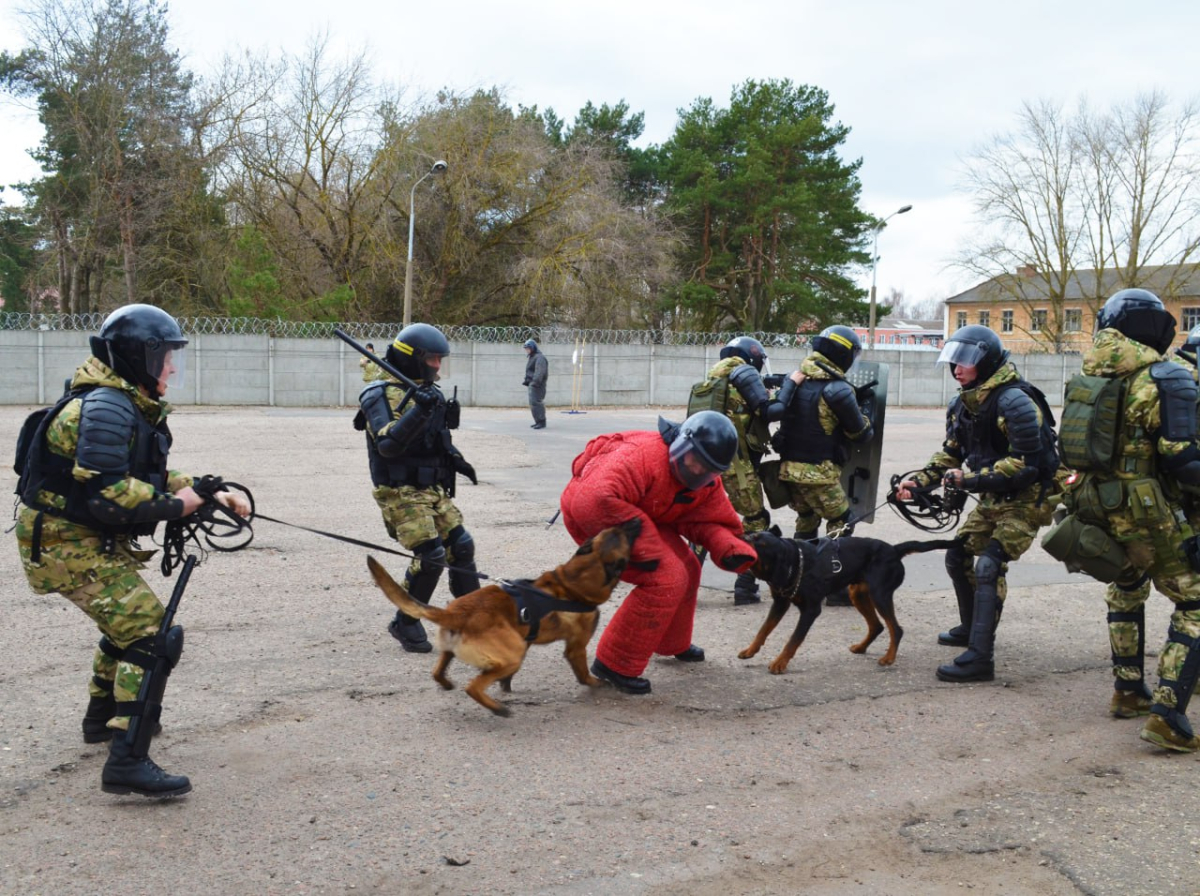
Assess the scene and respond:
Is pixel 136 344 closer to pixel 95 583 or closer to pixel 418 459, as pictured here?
pixel 95 583


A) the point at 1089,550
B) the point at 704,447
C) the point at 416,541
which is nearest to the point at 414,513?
the point at 416,541

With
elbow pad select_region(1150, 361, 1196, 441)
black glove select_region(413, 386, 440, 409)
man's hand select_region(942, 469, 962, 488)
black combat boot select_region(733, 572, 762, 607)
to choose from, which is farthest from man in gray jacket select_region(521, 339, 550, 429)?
elbow pad select_region(1150, 361, 1196, 441)

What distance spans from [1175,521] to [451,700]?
139 inches

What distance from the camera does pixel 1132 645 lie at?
507 cm

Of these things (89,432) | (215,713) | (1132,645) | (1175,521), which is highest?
(89,432)

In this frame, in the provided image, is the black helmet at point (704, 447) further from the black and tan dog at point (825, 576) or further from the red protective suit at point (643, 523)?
the black and tan dog at point (825, 576)

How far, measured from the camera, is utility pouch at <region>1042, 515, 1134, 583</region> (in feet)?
15.9

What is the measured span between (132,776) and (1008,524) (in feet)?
14.9

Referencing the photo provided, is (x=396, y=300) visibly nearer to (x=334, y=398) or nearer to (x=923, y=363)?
(x=334, y=398)

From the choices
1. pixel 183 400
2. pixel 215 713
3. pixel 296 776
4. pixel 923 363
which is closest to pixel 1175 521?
pixel 296 776

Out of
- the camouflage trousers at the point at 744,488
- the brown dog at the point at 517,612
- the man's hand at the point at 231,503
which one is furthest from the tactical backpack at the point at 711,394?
the man's hand at the point at 231,503

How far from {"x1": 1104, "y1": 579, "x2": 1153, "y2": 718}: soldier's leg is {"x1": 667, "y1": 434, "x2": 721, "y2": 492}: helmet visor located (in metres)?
2.02

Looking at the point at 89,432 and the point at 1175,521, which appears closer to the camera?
the point at 89,432

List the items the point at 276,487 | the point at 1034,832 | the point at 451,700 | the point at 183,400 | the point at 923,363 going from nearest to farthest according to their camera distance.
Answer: the point at 1034,832, the point at 451,700, the point at 276,487, the point at 183,400, the point at 923,363
